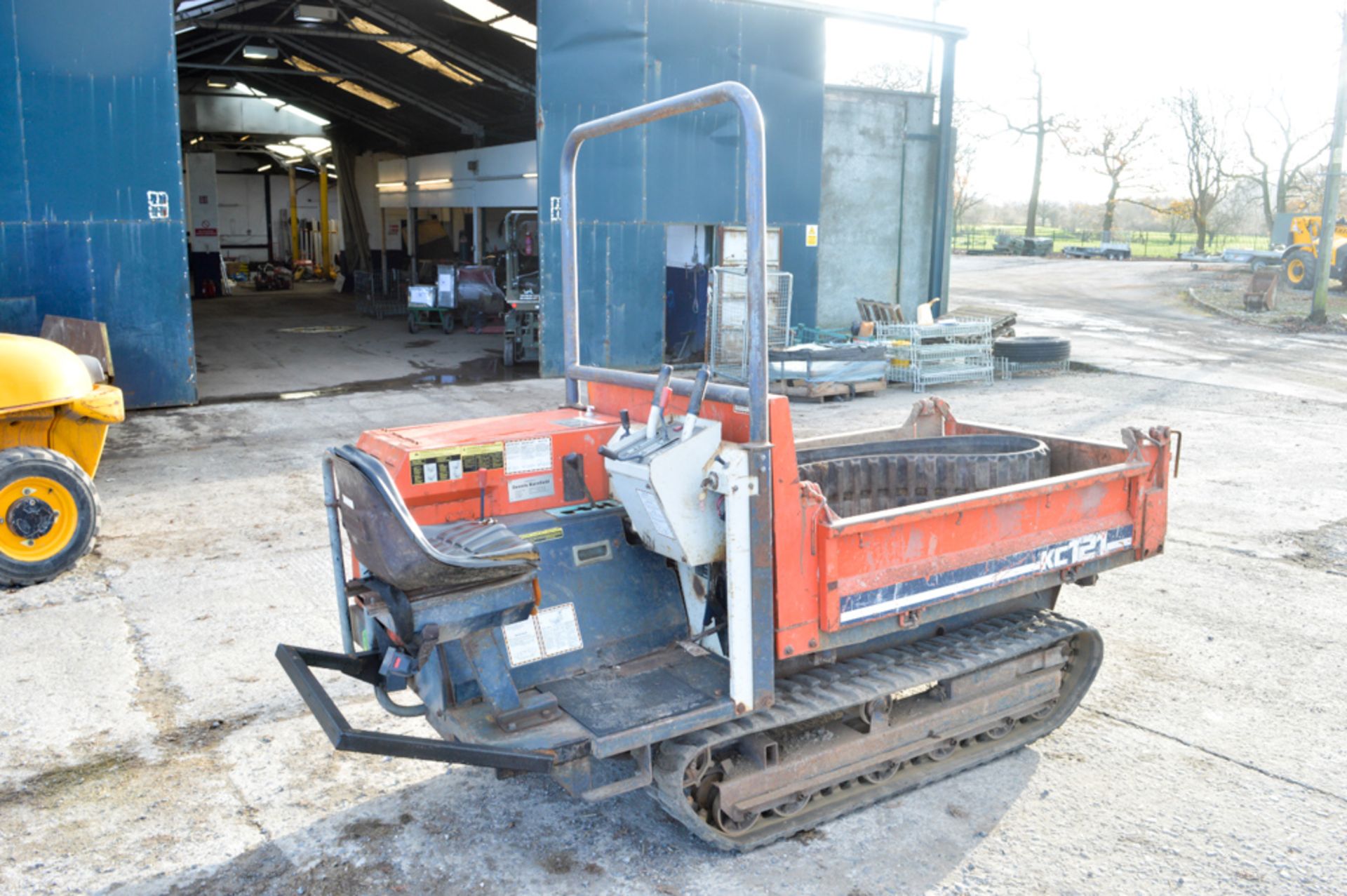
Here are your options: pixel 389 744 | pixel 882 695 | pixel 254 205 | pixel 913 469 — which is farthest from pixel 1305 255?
pixel 254 205

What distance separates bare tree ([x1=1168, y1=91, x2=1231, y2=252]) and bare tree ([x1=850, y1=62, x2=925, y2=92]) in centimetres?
1261

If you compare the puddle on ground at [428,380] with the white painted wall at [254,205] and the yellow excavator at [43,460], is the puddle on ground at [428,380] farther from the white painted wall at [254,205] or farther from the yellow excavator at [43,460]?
the white painted wall at [254,205]

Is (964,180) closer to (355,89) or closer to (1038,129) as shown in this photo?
(1038,129)

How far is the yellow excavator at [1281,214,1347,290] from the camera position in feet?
92.5

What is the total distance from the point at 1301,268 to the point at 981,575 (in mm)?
28709

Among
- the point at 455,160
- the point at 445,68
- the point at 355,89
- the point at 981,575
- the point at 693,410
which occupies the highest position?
the point at 355,89

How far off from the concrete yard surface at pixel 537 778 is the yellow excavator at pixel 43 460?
0.77 feet

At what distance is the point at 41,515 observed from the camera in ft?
21.8

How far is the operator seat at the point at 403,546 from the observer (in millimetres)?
3350

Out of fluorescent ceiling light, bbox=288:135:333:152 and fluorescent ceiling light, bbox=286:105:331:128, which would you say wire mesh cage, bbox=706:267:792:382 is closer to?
fluorescent ceiling light, bbox=286:105:331:128

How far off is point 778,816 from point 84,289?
10.6 meters

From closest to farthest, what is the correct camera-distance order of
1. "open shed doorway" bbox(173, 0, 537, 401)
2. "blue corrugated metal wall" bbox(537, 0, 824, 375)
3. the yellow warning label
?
the yellow warning label < "blue corrugated metal wall" bbox(537, 0, 824, 375) < "open shed doorway" bbox(173, 0, 537, 401)

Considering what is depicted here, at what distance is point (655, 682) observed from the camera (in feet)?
13.0

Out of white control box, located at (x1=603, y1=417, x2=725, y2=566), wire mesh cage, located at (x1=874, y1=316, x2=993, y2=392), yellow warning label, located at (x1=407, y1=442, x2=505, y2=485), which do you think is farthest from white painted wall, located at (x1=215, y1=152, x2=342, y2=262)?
white control box, located at (x1=603, y1=417, x2=725, y2=566)
